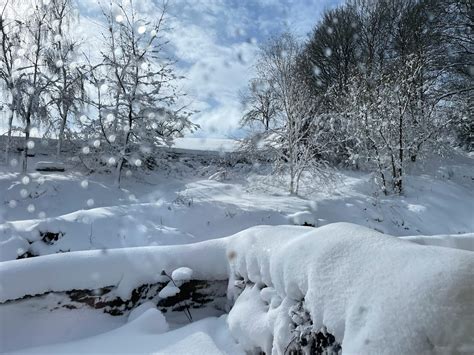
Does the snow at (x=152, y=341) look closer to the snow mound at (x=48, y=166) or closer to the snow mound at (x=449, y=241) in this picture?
the snow mound at (x=449, y=241)

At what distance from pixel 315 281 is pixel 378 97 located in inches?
513

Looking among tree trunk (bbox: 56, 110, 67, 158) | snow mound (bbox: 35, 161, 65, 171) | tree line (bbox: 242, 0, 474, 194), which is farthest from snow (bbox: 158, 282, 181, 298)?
tree trunk (bbox: 56, 110, 67, 158)

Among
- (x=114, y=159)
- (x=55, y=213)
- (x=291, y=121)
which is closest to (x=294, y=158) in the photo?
(x=291, y=121)

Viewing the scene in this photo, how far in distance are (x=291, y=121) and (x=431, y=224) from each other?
5402mm

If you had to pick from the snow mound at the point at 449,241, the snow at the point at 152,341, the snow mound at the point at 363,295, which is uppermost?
the snow mound at the point at 363,295

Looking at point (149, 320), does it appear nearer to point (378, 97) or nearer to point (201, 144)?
point (378, 97)

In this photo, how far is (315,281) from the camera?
2094 mm

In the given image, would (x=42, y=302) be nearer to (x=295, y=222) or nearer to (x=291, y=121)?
(x=295, y=222)

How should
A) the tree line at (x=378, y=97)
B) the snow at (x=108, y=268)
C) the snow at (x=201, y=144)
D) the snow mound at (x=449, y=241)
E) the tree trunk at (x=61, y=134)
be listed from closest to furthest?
1. the snow at (x=108, y=268)
2. the snow mound at (x=449, y=241)
3. the tree line at (x=378, y=97)
4. the tree trunk at (x=61, y=134)
5. the snow at (x=201, y=144)

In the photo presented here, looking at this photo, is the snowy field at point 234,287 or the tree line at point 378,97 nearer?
the snowy field at point 234,287

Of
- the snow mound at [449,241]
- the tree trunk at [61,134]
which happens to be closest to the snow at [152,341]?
the snow mound at [449,241]

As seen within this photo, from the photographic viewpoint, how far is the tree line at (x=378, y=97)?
1362 centimetres

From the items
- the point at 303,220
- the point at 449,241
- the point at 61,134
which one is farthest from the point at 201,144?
the point at 449,241

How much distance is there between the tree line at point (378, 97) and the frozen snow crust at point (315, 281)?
9.57m
